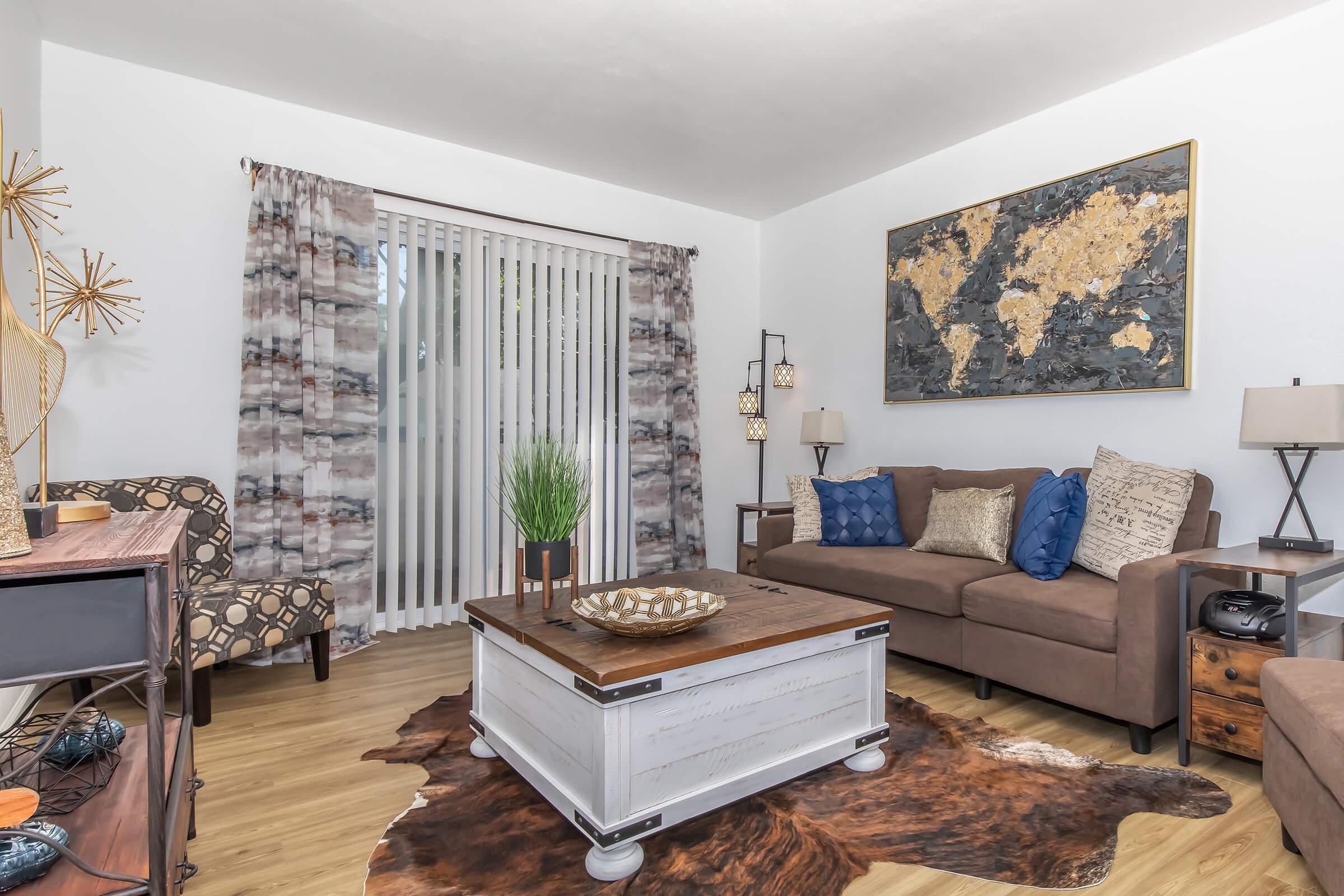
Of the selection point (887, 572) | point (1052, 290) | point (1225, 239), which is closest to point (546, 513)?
point (887, 572)

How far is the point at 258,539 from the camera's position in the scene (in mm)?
3525

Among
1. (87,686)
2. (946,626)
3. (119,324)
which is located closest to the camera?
(87,686)

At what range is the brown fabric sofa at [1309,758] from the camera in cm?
151

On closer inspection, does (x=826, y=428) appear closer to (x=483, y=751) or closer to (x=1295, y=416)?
(x=1295, y=416)

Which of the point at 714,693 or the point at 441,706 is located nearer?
the point at 714,693

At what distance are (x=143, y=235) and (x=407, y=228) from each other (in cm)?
124

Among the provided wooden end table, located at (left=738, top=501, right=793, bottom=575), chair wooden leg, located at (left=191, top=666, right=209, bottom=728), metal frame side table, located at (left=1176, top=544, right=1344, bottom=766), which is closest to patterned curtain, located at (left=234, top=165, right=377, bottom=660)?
chair wooden leg, located at (left=191, top=666, right=209, bottom=728)

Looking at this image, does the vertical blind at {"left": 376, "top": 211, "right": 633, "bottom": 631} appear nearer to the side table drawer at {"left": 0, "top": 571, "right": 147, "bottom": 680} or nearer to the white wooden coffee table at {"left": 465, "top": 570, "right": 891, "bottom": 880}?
the white wooden coffee table at {"left": 465, "top": 570, "right": 891, "bottom": 880}

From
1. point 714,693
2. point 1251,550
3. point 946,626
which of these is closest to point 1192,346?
point 1251,550

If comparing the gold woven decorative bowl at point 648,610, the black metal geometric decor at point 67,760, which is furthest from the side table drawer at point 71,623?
the gold woven decorative bowl at point 648,610

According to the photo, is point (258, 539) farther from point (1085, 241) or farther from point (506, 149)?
point (1085, 241)

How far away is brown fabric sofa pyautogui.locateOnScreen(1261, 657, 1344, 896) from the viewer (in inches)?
59.3

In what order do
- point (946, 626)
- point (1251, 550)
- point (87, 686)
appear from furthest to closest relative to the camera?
1. point (946, 626)
2. point (87, 686)
3. point (1251, 550)

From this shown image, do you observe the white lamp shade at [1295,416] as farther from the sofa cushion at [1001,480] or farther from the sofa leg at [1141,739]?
the sofa leg at [1141,739]
